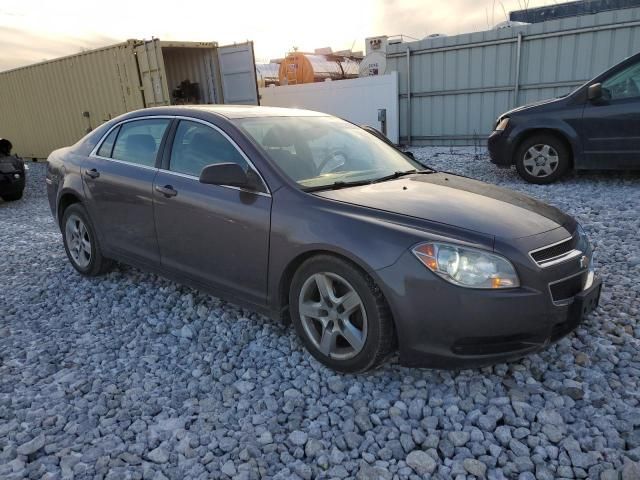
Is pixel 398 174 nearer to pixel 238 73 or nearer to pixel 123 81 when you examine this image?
pixel 238 73

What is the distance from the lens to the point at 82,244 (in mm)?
4512

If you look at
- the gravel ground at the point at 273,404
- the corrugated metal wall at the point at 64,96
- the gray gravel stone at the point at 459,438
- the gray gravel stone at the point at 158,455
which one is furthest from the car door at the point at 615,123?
the corrugated metal wall at the point at 64,96

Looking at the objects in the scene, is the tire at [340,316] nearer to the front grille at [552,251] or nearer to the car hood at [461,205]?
the car hood at [461,205]

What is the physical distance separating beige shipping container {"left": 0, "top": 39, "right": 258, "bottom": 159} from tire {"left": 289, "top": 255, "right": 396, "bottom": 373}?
9080mm

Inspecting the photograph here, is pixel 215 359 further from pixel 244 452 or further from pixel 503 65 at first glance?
pixel 503 65

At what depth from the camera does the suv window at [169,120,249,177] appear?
10.7ft

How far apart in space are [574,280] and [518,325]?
47 cm

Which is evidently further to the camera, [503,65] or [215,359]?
[503,65]

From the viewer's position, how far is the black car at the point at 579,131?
21.6 feet

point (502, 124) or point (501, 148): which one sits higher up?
point (502, 124)

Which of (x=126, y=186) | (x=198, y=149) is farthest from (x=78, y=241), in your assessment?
(x=198, y=149)

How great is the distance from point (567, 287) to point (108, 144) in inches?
147

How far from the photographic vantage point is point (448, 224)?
251cm

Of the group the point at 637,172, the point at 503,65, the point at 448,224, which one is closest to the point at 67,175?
the point at 448,224
